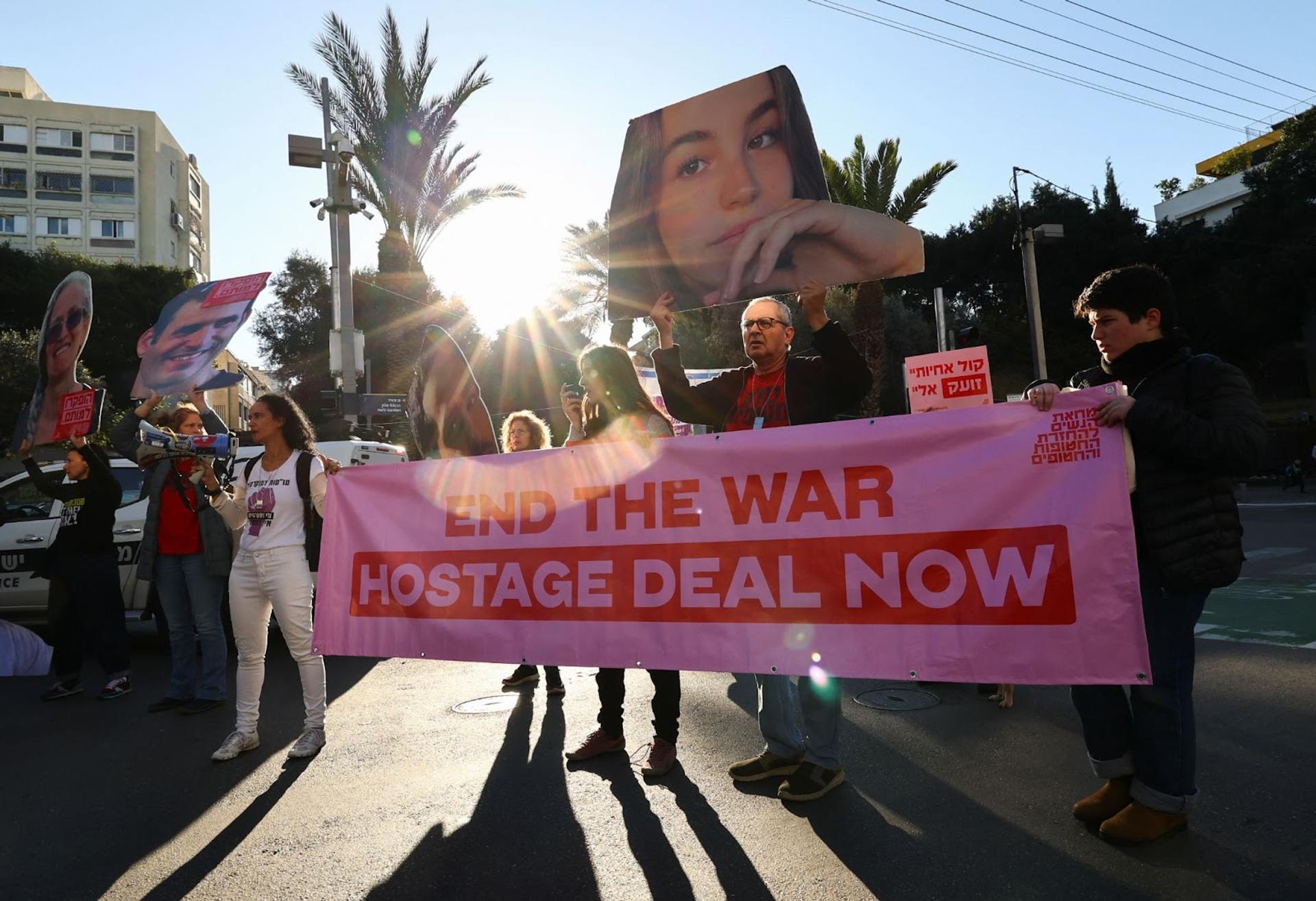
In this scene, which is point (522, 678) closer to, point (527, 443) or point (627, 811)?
point (527, 443)

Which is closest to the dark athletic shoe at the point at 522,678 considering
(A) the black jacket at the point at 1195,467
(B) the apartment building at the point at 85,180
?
(A) the black jacket at the point at 1195,467

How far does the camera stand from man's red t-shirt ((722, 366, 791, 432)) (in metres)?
4.03

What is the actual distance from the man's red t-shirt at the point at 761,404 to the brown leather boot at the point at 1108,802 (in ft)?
6.18

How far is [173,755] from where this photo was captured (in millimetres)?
4902

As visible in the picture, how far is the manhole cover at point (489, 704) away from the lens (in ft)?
18.7

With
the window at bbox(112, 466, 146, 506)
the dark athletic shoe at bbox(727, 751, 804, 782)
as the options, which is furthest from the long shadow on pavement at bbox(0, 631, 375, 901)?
the dark athletic shoe at bbox(727, 751, 804, 782)

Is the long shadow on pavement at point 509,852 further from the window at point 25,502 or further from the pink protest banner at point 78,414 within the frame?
the window at point 25,502

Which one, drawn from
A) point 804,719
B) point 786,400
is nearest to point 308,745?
point 804,719

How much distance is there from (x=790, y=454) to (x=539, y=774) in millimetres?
2011

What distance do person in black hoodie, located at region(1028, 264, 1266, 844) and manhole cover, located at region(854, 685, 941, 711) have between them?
1894 mm

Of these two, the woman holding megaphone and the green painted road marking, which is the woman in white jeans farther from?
the green painted road marking

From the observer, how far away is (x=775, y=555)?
142 inches

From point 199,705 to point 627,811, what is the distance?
360 cm

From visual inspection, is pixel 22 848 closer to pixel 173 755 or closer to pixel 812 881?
pixel 173 755
